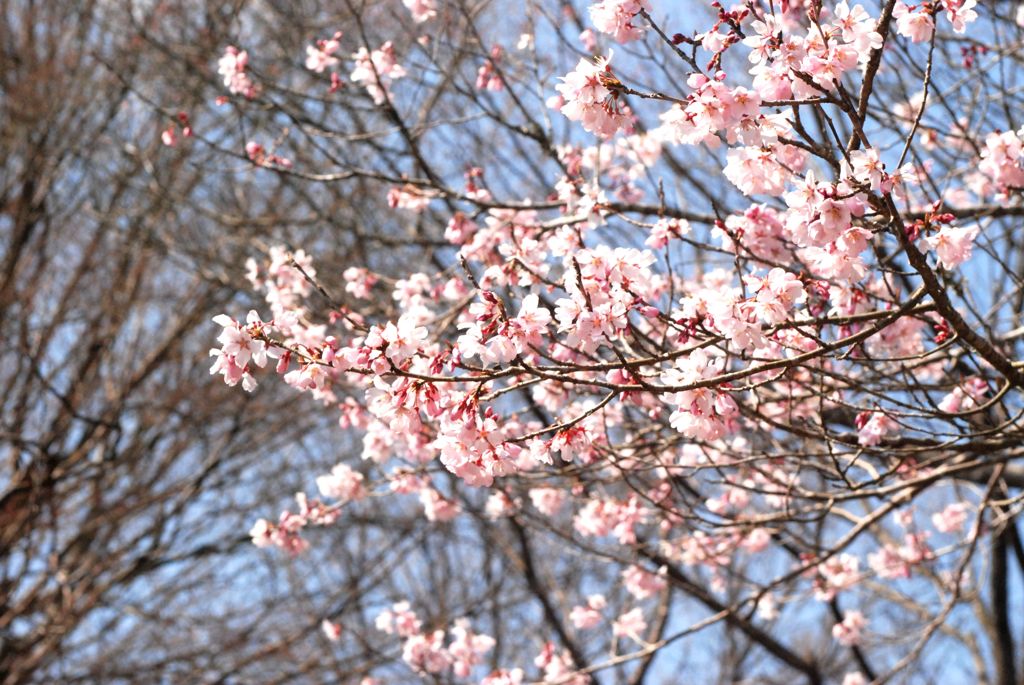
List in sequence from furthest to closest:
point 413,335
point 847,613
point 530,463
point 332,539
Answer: point 332,539
point 847,613
point 530,463
point 413,335

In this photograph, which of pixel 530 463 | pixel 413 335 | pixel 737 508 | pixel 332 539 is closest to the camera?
pixel 413 335

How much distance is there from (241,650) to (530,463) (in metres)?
4.76

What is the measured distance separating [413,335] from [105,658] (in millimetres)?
6328

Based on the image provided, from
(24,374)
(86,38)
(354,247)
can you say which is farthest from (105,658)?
(86,38)

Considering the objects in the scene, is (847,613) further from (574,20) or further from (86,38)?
(86,38)

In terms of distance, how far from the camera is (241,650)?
7953 mm

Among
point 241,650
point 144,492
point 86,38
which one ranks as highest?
point 86,38

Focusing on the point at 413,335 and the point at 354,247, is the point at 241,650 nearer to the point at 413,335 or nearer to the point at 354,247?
the point at 354,247

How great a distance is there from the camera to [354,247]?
7137 mm

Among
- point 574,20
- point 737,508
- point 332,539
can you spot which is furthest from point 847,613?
point 332,539

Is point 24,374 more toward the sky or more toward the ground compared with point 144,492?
more toward the sky

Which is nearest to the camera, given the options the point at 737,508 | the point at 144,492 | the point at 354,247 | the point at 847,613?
the point at 737,508

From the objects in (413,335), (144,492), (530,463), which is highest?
(144,492)

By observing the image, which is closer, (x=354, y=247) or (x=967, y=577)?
(x=967, y=577)
